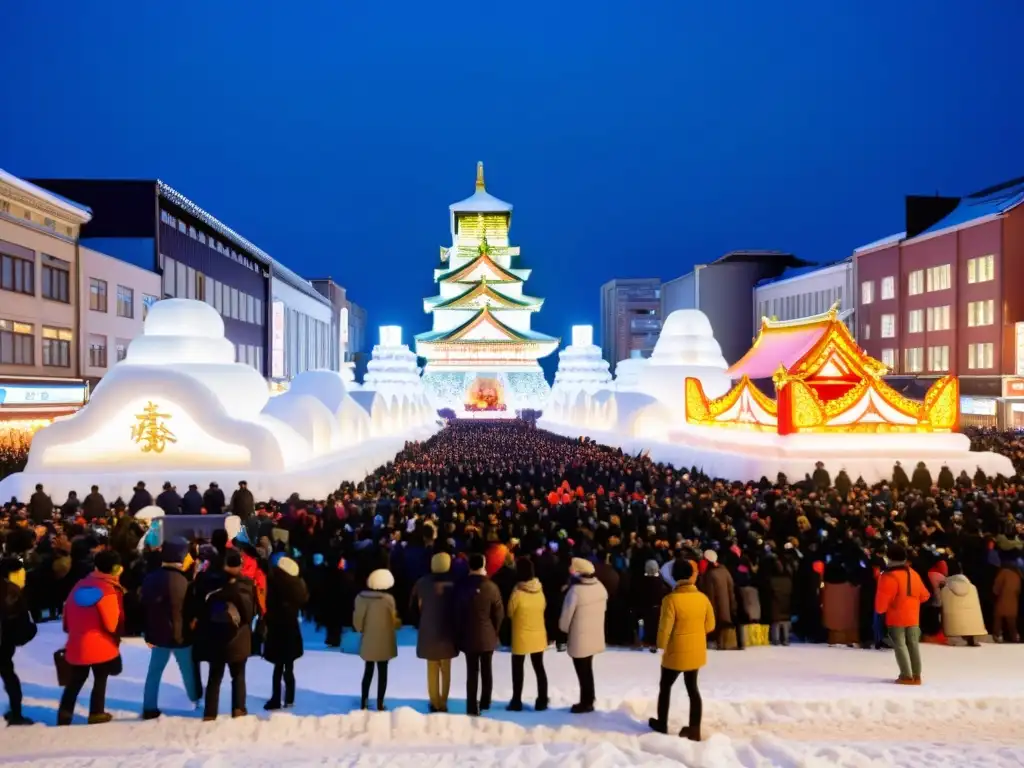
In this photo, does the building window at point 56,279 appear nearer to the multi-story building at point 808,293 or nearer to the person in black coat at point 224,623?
the person in black coat at point 224,623

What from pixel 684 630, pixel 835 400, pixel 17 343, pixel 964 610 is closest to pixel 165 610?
pixel 684 630

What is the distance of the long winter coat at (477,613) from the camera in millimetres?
7371

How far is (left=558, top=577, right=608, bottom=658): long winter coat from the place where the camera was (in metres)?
7.46

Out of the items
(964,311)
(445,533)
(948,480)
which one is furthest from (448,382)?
(445,533)

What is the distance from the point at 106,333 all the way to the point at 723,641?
32.1m

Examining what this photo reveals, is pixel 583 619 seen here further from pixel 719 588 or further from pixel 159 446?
pixel 159 446

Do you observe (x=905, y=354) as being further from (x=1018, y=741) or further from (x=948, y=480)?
(x=1018, y=741)

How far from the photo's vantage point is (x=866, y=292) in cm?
5016

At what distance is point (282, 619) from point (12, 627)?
1.99 meters

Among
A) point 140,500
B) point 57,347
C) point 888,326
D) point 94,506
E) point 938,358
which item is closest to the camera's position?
point 94,506

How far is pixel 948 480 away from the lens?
1919cm

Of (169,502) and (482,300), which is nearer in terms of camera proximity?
(169,502)

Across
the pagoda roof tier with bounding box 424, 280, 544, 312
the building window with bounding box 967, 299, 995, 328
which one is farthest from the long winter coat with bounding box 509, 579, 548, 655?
the pagoda roof tier with bounding box 424, 280, 544, 312

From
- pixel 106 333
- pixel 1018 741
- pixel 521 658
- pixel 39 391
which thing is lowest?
pixel 1018 741
